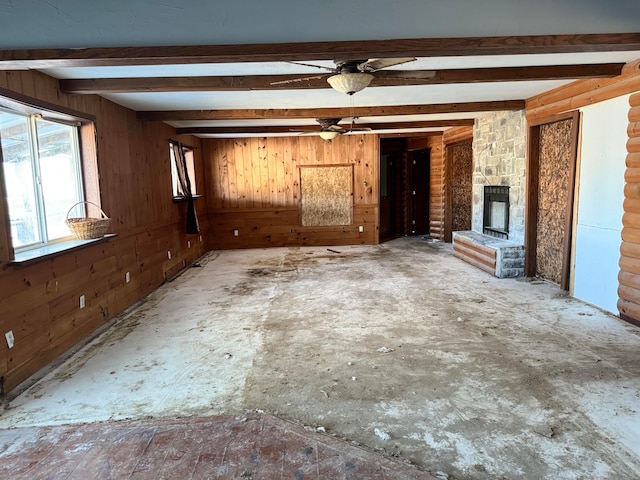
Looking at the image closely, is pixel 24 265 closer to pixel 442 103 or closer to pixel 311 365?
pixel 311 365

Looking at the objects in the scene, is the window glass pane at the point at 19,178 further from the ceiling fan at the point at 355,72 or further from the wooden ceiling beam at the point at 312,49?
the ceiling fan at the point at 355,72

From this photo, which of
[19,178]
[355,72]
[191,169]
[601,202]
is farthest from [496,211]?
[19,178]

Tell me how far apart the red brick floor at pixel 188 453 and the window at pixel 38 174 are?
4.88 feet

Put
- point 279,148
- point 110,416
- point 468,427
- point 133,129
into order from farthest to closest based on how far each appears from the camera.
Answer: point 279,148 < point 133,129 < point 110,416 < point 468,427

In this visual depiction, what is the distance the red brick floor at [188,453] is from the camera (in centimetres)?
200

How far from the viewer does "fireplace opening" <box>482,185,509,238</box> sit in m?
6.24

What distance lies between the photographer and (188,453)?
2.15 meters

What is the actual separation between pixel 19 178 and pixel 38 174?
8.0 inches

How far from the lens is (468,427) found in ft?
7.63

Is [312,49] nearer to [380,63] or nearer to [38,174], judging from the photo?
[380,63]

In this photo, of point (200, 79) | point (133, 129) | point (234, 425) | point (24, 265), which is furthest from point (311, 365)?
point (133, 129)

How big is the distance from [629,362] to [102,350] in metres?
4.13

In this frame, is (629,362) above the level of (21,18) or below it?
below

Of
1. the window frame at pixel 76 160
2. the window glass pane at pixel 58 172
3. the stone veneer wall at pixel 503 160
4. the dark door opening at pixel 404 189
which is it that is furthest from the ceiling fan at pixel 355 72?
the dark door opening at pixel 404 189
